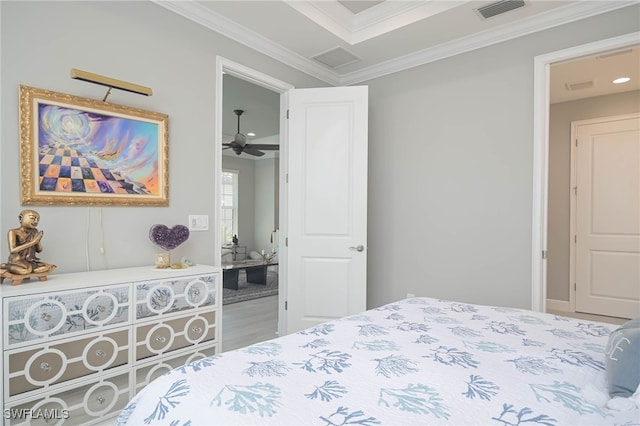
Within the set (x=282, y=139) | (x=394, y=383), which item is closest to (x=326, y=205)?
(x=282, y=139)

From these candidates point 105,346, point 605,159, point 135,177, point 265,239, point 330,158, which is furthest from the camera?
point 265,239

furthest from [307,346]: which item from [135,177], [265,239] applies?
[265,239]

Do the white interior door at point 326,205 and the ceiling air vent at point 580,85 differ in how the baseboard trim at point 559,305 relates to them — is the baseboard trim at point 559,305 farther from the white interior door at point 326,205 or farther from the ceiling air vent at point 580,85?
the white interior door at point 326,205

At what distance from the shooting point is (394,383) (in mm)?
1007

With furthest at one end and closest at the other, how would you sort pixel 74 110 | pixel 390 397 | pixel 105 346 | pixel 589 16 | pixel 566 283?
pixel 566 283
pixel 589 16
pixel 74 110
pixel 105 346
pixel 390 397

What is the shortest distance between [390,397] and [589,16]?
116 inches

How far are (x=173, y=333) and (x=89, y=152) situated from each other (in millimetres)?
1166

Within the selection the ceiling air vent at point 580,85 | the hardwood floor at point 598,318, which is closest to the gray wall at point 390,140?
the ceiling air vent at point 580,85

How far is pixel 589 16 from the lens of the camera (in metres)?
2.50

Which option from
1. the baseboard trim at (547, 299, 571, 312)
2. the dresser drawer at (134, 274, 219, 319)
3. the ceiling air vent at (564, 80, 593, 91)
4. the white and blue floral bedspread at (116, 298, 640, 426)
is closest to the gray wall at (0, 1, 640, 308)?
the dresser drawer at (134, 274, 219, 319)

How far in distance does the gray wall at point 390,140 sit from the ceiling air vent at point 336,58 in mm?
241

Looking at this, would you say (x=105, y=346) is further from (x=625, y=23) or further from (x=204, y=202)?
(x=625, y=23)

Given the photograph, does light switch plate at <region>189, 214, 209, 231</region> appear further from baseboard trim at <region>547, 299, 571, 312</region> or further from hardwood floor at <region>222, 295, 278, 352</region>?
baseboard trim at <region>547, 299, 571, 312</region>

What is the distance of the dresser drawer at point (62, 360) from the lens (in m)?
1.56
